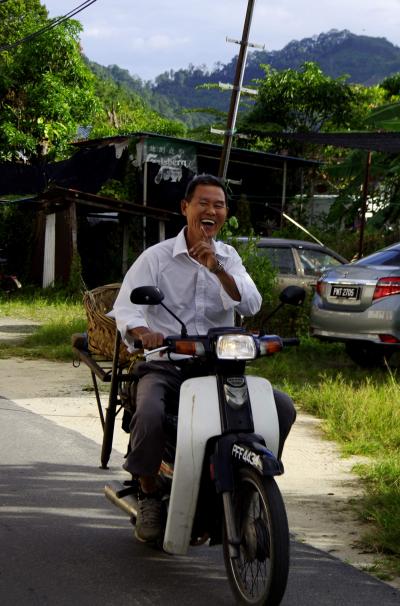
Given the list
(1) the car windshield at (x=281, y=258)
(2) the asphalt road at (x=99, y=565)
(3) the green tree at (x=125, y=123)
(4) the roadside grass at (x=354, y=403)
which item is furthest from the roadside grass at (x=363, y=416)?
(3) the green tree at (x=125, y=123)

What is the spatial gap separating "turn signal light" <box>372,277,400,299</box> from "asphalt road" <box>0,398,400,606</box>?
5.75m

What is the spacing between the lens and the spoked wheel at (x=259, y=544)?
13.5ft

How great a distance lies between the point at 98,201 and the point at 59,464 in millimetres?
19364

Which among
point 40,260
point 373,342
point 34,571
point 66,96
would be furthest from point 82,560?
point 66,96

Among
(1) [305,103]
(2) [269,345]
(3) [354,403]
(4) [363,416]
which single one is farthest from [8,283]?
(2) [269,345]

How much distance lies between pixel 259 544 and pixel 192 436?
0.52 m

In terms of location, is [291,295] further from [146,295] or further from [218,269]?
[146,295]

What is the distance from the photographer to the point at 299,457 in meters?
7.95

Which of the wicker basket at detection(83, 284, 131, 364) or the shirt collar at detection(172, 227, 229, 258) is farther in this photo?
the wicker basket at detection(83, 284, 131, 364)

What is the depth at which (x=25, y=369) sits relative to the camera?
12.7 meters

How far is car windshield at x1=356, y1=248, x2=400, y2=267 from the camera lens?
40.6 feet

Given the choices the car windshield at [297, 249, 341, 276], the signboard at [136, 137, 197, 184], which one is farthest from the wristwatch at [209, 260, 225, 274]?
the signboard at [136, 137, 197, 184]

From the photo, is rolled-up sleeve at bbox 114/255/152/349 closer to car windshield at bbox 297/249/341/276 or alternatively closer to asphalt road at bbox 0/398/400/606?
asphalt road at bbox 0/398/400/606

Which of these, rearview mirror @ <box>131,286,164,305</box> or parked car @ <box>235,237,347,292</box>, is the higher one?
rearview mirror @ <box>131,286,164,305</box>
